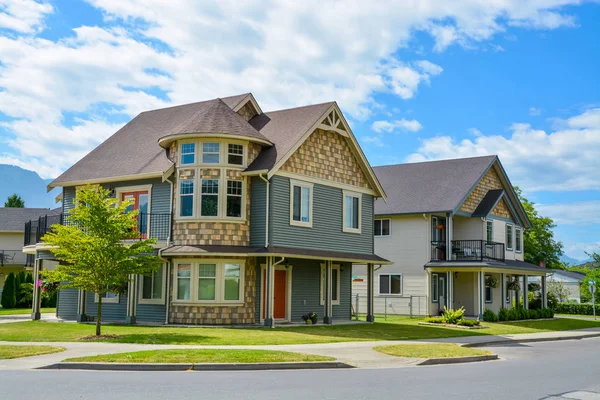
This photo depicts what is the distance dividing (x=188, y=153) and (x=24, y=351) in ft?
38.9

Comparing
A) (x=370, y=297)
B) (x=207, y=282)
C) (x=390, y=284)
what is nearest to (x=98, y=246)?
(x=207, y=282)

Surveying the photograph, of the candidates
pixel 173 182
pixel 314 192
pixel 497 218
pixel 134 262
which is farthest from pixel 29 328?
pixel 497 218

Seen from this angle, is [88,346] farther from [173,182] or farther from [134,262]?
[173,182]

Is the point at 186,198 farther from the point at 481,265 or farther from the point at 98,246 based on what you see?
the point at 481,265

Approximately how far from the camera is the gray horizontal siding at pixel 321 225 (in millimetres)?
27562

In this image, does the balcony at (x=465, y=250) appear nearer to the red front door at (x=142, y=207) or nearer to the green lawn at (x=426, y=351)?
the red front door at (x=142, y=207)

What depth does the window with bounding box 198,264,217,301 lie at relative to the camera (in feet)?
87.9

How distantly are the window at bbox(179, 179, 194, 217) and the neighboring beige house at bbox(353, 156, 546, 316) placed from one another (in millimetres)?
15429

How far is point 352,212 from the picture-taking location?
32344 millimetres

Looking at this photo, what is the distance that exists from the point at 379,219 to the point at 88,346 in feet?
79.8

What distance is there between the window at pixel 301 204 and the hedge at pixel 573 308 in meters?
33.1

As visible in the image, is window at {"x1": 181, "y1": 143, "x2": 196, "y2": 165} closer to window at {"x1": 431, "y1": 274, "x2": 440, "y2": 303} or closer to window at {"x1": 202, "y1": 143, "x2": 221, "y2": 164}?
window at {"x1": 202, "y1": 143, "x2": 221, "y2": 164}

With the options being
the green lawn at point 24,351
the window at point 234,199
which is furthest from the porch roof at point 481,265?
the green lawn at point 24,351

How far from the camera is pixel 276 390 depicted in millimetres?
11859
